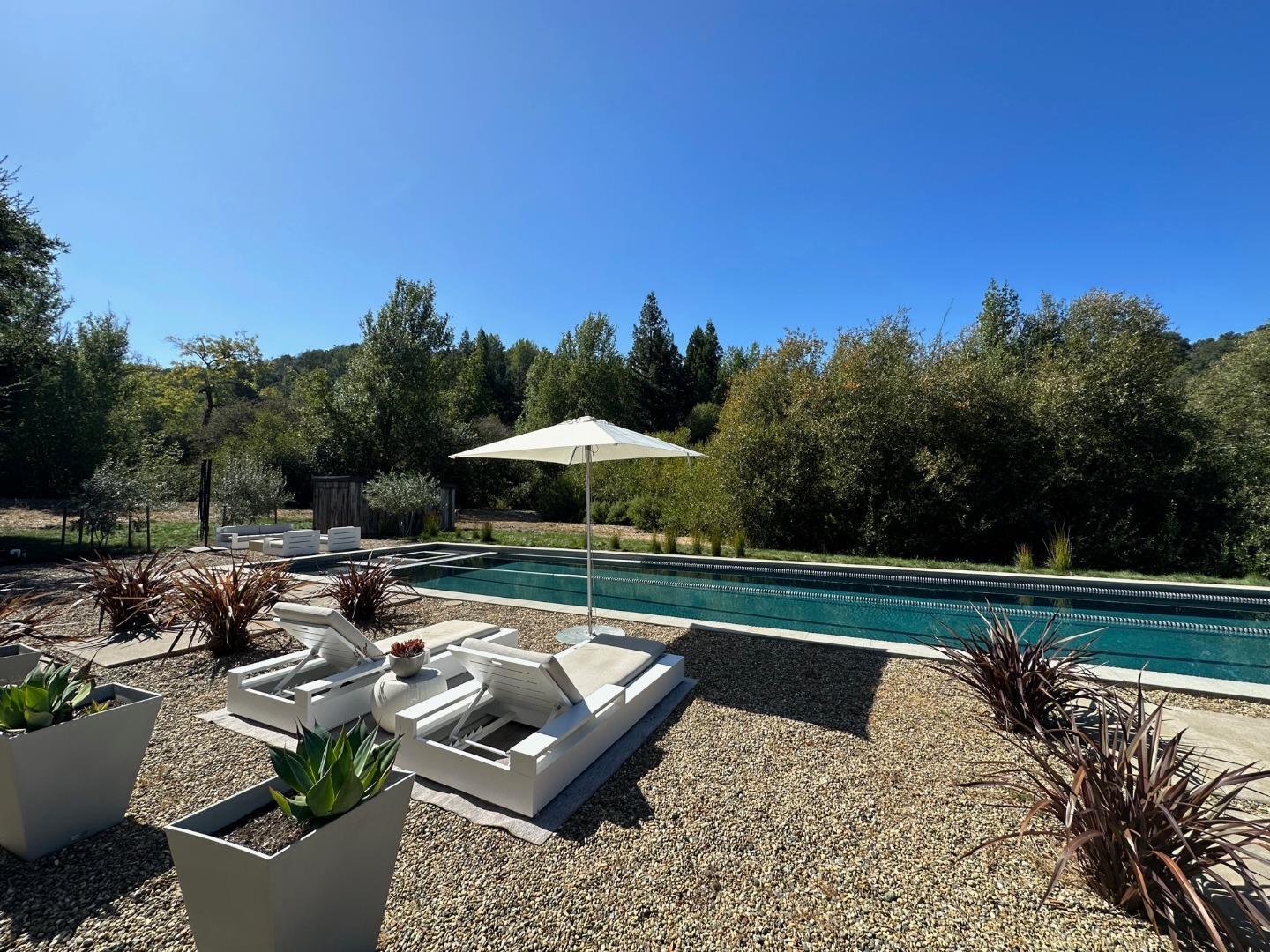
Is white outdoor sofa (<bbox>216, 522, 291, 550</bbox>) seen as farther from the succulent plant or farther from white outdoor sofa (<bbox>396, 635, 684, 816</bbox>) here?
white outdoor sofa (<bbox>396, 635, 684, 816</bbox>)

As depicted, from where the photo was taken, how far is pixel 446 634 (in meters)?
4.90

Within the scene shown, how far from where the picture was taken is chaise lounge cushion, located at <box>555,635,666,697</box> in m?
3.70

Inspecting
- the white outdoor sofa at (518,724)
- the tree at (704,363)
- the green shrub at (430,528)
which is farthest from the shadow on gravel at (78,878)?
the tree at (704,363)

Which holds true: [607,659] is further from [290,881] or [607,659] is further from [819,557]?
[819,557]

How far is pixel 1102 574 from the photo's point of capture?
8.34 m

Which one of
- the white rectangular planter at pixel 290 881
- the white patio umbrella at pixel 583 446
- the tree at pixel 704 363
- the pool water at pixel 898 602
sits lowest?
the pool water at pixel 898 602

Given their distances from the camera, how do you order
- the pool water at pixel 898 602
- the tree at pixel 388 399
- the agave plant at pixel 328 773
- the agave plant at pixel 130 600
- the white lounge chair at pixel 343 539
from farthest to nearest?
the tree at pixel 388 399
the white lounge chair at pixel 343 539
the pool water at pixel 898 602
the agave plant at pixel 130 600
the agave plant at pixel 328 773

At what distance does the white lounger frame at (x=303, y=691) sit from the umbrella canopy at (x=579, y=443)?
1.95 metres

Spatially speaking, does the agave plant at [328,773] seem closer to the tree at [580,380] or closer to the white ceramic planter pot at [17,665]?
the white ceramic planter pot at [17,665]

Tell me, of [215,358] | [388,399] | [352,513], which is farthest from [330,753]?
[215,358]

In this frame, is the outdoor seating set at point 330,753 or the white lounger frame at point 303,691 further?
the white lounger frame at point 303,691

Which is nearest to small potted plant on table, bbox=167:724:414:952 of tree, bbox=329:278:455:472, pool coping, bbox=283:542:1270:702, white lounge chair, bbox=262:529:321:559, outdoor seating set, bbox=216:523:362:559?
pool coping, bbox=283:542:1270:702

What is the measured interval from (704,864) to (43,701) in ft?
9.36

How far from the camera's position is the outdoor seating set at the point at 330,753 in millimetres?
1512
